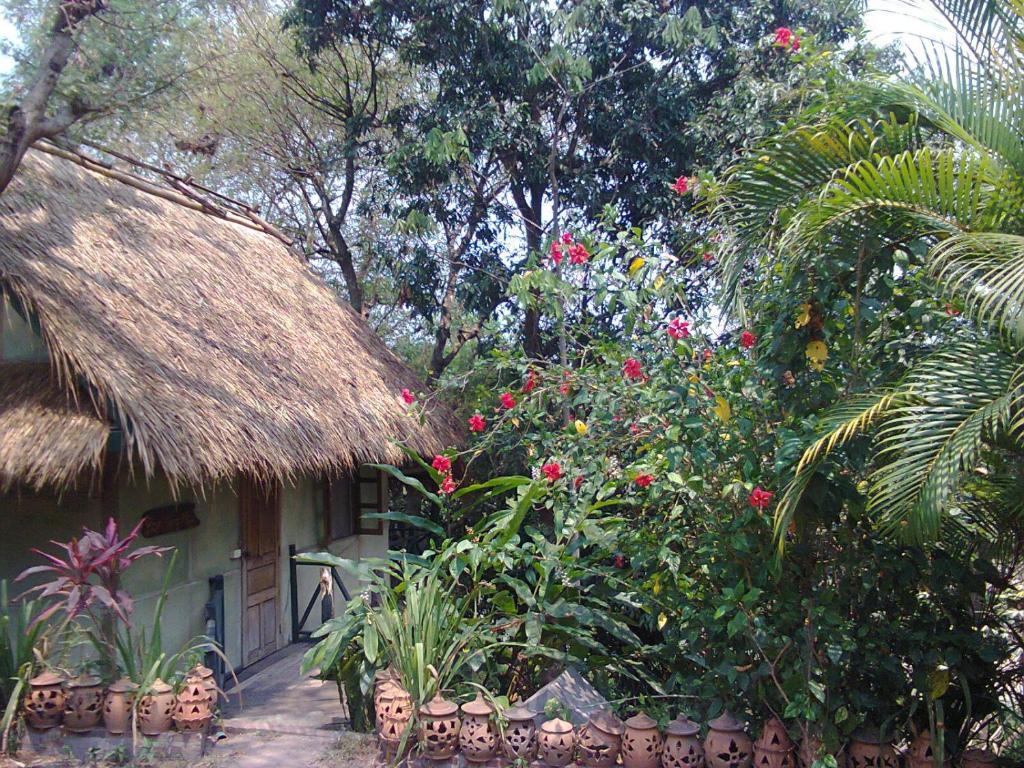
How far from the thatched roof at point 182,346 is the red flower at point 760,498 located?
8.06 ft

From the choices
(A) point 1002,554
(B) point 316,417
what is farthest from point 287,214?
(A) point 1002,554

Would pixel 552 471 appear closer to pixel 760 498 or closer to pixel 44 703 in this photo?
pixel 760 498

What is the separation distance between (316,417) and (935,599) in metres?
4.19

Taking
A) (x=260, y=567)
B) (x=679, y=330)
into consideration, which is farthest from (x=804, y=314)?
(x=260, y=567)

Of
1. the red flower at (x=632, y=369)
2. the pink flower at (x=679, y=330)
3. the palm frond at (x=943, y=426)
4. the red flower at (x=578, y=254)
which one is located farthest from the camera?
the red flower at (x=578, y=254)

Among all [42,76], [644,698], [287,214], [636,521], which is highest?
[287,214]

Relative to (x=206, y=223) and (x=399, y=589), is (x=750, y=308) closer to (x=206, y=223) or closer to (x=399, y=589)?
(x=399, y=589)

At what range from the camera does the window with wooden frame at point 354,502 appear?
28.6 feet

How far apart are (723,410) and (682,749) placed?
4.98ft

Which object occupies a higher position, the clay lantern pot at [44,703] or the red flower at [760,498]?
the red flower at [760,498]

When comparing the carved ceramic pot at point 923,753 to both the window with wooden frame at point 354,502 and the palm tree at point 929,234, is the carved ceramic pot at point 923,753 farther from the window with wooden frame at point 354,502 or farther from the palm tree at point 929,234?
the window with wooden frame at point 354,502

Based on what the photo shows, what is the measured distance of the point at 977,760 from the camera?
378 centimetres

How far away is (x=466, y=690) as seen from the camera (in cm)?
465

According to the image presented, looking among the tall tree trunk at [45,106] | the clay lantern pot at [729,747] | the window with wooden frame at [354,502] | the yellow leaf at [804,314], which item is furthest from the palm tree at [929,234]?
the window with wooden frame at [354,502]
